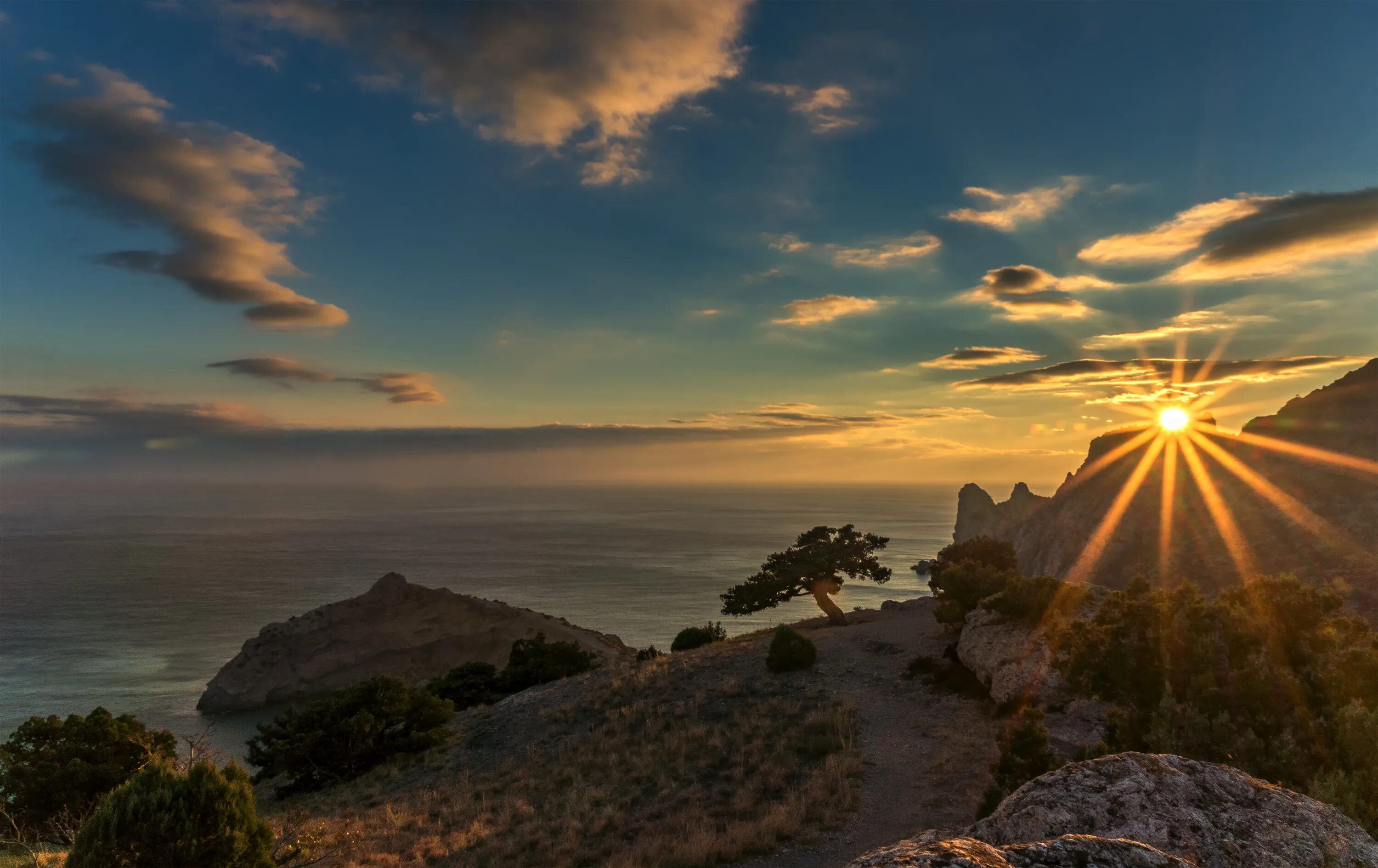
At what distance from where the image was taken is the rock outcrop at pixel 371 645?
6669 cm

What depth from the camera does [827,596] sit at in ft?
133

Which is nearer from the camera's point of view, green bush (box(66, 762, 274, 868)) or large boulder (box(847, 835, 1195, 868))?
large boulder (box(847, 835, 1195, 868))

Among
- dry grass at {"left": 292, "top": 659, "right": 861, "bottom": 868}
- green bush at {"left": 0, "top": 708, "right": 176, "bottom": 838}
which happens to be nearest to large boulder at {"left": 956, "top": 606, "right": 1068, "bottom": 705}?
dry grass at {"left": 292, "top": 659, "right": 861, "bottom": 868}

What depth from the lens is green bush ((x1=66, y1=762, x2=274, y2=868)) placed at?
36.5 ft

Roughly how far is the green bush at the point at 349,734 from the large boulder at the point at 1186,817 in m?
29.9

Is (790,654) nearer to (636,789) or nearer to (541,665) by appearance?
(636,789)

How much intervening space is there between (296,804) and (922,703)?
24023 millimetres

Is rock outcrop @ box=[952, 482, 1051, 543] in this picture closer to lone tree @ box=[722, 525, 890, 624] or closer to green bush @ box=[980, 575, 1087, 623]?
lone tree @ box=[722, 525, 890, 624]

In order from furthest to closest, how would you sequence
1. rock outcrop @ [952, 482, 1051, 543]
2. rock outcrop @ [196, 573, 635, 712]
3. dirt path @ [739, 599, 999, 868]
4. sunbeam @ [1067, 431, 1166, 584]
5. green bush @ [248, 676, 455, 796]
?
rock outcrop @ [952, 482, 1051, 543], sunbeam @ [1067, 431, 1166, 584], rock outcrop @ [196, 573, 635, 712], green bush @ [248, 676, 455, 796], dirt path @ [739, 599, 999, 868]

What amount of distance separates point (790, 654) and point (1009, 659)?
951 centimetres

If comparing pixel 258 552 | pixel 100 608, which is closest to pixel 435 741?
pixel 100 608

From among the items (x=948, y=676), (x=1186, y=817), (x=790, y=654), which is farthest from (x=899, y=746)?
(x=1186, y=817)

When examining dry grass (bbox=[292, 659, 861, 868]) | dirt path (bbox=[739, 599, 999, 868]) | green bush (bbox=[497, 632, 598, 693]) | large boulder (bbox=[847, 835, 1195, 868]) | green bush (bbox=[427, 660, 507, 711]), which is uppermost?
large boulder (bbox=[847, 835, 1195, 868])

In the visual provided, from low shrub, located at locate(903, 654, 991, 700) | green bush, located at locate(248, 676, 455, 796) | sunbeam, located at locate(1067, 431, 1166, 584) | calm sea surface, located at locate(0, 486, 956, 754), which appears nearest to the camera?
low shrub, located at locate(903, 654, 991, 700)
